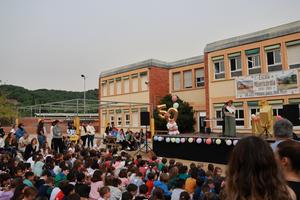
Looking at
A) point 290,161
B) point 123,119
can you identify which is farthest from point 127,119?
point 290,161

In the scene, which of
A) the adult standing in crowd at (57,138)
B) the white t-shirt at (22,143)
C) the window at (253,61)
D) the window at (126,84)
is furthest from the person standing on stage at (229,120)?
the window at (126,84)

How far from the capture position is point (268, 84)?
57.6ft

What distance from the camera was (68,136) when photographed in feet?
50.8

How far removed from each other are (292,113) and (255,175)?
923cm

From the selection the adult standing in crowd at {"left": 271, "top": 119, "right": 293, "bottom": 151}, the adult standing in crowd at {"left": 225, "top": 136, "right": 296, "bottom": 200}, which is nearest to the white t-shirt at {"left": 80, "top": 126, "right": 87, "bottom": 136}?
the adult standing in crowd at {"left": 271, "top": 119, "right": 293, "bottom": 151}

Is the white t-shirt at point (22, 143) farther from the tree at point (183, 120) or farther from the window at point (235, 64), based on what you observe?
the window at point (235, 64)

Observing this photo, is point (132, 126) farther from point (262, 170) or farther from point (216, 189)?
point (262, 170)

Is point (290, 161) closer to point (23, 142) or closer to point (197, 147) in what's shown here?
point (197, 147)

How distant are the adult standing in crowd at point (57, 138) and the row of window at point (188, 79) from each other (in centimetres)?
1545

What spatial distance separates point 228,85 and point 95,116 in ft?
70.0

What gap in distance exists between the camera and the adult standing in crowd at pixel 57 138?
11.3 metres

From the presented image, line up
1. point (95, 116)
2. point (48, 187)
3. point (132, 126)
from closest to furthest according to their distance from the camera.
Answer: point (48, 187), point (132, 126), point (95, 116)

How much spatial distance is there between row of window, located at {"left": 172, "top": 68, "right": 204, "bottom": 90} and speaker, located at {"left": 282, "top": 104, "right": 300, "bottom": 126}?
47.4ft

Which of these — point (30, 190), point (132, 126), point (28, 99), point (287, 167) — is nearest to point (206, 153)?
point (30, 190)
